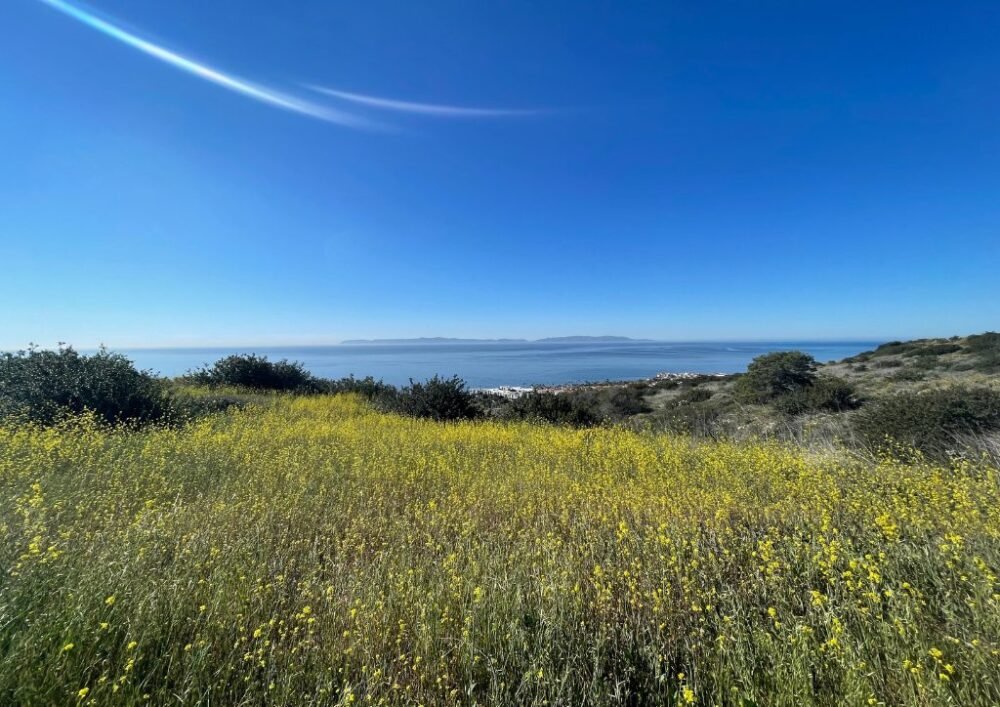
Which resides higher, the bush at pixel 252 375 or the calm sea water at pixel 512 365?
the bush at pixel 252 375

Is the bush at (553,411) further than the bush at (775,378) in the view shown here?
No

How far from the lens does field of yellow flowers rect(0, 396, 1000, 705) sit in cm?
190

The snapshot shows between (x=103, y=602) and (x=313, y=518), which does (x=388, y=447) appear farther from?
(x=103, y=602)

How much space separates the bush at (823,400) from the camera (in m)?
10.4

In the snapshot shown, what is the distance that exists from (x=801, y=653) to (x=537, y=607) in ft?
4.57

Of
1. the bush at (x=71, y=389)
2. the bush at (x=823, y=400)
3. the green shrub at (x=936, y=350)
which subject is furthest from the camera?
the green shrub at (x=936, y=350)

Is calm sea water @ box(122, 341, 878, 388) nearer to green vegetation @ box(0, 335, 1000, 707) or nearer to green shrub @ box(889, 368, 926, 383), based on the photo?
green vegetation @ box(0, 335, 1000, 707)

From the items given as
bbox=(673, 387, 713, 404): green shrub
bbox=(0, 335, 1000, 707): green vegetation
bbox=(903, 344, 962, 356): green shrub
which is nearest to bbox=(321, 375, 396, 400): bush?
bbox=(0, 335, 1000, 707): green vegetation

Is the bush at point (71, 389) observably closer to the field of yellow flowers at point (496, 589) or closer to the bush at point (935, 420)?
the field of yellow flowers at point (496, 589)

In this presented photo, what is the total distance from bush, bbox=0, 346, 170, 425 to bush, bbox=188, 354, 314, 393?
6.76 metres

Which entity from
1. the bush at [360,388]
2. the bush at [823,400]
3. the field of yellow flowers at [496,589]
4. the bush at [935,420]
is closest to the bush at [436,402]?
the bush at [360,388]

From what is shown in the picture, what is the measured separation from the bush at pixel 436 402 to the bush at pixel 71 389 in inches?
236

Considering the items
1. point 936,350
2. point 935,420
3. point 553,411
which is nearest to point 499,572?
point 935,420

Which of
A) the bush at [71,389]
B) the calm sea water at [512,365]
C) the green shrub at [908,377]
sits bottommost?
the calm sea water at [512,365]
